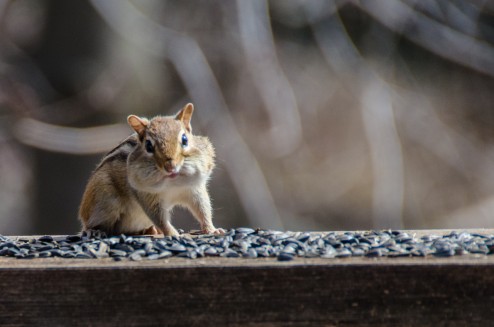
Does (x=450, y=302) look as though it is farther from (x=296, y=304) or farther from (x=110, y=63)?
(x=110, y=63)

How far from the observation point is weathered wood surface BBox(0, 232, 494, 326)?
1.73m

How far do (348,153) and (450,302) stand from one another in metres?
2.73

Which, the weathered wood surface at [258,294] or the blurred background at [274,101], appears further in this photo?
the blurred background at [274,101]

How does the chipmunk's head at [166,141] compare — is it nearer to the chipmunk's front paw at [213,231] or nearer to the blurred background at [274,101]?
the chipmunk's front paw at [213,231]

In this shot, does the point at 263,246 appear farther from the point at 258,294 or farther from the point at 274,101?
the point at 274,101

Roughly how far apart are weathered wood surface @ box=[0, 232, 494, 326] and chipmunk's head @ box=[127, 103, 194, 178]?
0.54m

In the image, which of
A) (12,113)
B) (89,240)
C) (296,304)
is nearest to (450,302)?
(296,304)

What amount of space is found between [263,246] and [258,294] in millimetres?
239

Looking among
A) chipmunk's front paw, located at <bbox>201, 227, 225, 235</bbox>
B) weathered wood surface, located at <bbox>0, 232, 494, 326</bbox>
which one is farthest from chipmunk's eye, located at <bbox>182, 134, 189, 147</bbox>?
weathered wood surface, located at <bbox>0, 232, 494, 326</bbox>

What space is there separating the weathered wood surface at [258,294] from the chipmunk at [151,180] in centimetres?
55

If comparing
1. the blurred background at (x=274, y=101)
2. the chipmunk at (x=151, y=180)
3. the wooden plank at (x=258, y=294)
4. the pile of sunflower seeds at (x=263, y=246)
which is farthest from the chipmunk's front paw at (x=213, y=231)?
the blurred background at (x=274, y=101)

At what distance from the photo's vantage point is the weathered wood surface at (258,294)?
173cm

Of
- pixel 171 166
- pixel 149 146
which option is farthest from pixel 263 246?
pixel 149 146

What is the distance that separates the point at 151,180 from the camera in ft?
7.59
